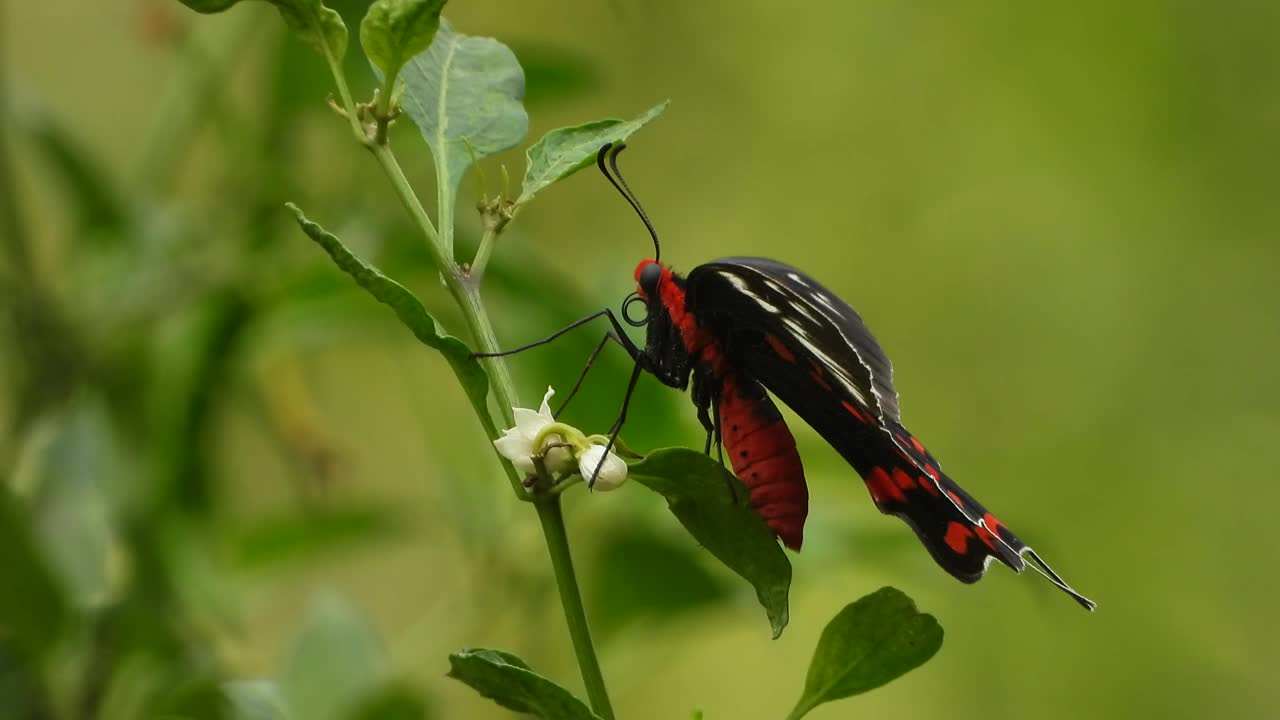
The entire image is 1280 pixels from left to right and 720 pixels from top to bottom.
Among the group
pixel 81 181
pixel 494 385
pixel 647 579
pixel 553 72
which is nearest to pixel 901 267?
pixel 553 72

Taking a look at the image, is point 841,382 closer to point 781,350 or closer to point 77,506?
point 781,350

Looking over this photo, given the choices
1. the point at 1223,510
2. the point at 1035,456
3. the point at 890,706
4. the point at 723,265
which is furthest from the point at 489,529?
the point at 1223,510

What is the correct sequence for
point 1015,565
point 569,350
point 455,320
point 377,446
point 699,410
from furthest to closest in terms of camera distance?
point 377,446, point 455,320, point 569,350, point 699,410, point 1015,565

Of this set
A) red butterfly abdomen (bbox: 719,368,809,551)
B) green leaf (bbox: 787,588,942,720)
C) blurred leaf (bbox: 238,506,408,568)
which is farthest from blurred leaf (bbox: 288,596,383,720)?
green leaf (bbox: 787,588,942,720)

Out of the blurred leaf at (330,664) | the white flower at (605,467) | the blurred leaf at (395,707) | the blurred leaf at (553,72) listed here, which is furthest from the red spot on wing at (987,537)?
the blurred leaf at (553,72)

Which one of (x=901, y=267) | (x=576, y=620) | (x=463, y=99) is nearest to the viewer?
(x=576, y=620)

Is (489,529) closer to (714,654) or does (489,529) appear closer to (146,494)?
(146,494)

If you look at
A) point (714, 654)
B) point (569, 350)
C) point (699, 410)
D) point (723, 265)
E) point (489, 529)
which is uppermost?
point (723, 265)

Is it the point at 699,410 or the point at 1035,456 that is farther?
the point at 1035,456

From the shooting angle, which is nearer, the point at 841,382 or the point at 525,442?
the point at 525,442
